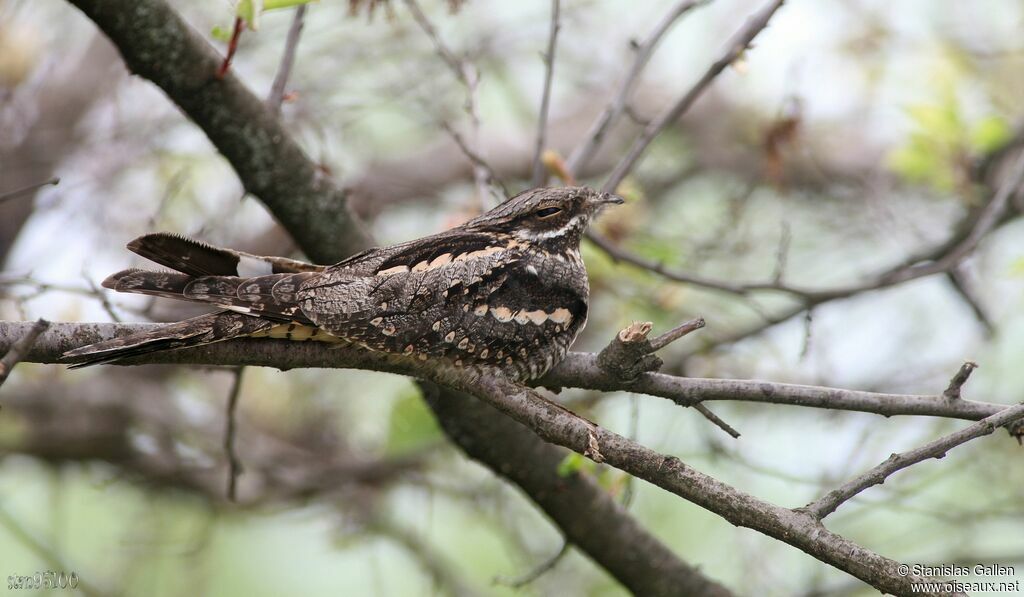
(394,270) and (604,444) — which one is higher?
(394,270)

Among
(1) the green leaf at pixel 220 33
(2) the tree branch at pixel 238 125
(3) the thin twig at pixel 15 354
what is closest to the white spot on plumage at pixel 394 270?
(2) the tree branch at pixel 238 125

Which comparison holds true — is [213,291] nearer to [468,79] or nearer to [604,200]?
[604,200]

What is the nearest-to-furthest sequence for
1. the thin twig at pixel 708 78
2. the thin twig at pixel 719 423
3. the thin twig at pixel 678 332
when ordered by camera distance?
the thin twig at pixel 678 332
the thin twig at pixel 719 423
the thin twig at pixel 708 78

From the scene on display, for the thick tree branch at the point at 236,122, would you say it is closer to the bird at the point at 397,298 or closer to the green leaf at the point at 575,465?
the bird at the point at 397,298

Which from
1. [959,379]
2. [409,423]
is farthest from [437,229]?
[959,379]

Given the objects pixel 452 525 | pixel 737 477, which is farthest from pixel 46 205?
pixel 737 477

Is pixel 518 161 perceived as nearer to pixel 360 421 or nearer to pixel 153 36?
pixel 360 421
